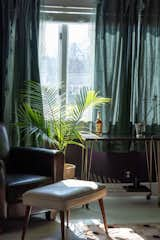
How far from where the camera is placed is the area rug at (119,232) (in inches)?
134

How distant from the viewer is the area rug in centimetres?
341

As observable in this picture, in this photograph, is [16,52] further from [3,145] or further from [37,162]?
[37,162]

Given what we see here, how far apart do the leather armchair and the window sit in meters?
1.07

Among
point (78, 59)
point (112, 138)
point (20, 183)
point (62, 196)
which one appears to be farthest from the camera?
point (78, 59)

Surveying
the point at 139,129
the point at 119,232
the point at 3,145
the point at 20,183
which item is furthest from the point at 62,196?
the point at 139,129

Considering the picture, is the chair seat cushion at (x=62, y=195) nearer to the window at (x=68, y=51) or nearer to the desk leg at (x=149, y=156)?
the desk leg at (x=149, y=156)

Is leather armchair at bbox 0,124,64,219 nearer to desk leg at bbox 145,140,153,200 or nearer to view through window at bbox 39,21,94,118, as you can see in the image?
view through window at bbox 39,21,94,118

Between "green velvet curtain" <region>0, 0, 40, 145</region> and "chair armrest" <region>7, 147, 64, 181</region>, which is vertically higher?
"green velvet curtain" <region>0, 0, 40, 145</region>

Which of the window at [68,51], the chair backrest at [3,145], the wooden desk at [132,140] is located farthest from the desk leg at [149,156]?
the chair backrest at [3,145]

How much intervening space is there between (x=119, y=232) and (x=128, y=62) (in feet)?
6.52

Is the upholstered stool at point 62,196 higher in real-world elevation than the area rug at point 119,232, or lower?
higher

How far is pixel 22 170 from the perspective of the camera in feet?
12.8

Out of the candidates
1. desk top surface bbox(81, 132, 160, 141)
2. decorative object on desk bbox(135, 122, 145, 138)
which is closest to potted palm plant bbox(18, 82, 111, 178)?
desk top surface bbox(81, 132, 160, 141)

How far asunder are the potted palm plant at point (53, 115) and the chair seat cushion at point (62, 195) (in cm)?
104
